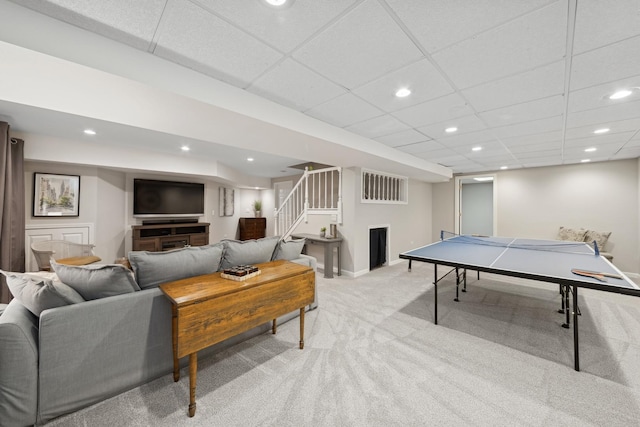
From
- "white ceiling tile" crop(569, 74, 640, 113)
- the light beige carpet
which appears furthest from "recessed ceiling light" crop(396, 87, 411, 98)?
the light beige carpet

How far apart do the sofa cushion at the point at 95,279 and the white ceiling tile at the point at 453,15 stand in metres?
2.49

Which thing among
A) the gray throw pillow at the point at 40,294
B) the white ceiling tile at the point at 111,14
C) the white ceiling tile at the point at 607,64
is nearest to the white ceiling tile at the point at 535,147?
the white ceiling tile at the point at 607,64

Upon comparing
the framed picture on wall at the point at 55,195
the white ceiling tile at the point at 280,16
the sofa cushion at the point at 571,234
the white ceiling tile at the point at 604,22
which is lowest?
the sofa cushion at the point at 571,234

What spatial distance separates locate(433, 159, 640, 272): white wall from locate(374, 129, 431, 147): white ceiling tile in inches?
165

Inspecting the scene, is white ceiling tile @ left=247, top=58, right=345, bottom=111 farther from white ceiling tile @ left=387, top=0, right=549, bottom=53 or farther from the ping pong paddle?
the ping pong paddle

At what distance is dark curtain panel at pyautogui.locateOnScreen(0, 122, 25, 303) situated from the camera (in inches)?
113

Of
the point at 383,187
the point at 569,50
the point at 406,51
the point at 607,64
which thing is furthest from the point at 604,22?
the point at 383,187

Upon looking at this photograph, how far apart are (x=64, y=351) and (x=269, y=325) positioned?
1.59 meters

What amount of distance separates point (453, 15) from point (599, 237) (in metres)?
6.50

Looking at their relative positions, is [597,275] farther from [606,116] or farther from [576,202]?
[576,202]

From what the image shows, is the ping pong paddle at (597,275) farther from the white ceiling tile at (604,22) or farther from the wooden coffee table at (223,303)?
the wooden coffee table at (223,303)

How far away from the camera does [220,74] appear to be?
2070mm

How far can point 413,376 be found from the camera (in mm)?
1944

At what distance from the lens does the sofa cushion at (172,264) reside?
1.92m
